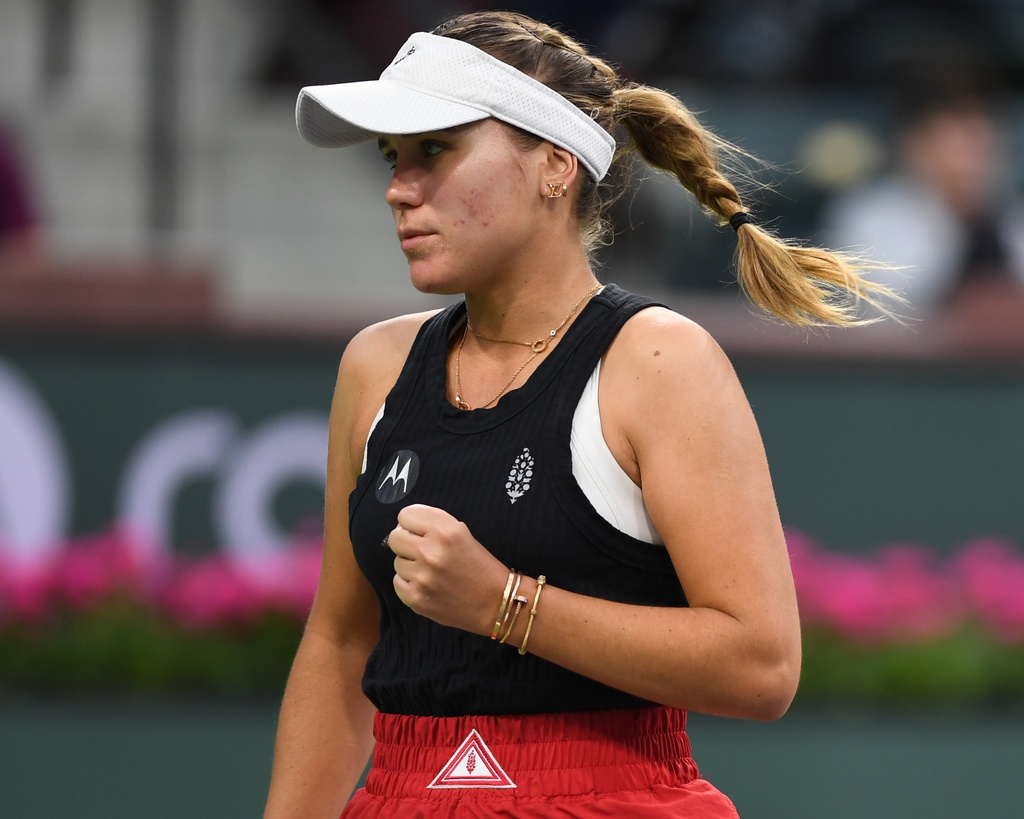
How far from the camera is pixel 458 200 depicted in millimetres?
2312

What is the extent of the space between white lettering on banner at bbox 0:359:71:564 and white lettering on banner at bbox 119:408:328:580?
0.68 ft

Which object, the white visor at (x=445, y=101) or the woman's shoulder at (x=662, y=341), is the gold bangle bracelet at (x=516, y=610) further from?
the white visor at (x=445, y=101)

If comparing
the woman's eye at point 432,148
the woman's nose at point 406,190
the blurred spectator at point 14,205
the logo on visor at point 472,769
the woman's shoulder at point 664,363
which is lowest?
the logo on visor at point 472,769

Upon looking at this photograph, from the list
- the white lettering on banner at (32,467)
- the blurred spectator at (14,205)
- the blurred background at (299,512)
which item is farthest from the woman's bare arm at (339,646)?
the blurred spectator at (14,205)

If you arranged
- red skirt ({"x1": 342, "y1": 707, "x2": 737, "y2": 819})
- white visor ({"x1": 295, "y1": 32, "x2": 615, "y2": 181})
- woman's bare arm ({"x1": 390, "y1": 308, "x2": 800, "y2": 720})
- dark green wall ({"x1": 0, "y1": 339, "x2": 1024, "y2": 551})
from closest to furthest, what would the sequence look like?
woman's bare arm ({"x1": 390, "y1": 308, "x2": 800, "y2": 720}), red skirt ({"x1": 342, "y1": 707, "x2": 737, "y2": 819}), white visor ({"x1": 295, "y1": 32, "x2": 615, "y2": 181}), dark green wall ({"x1": 0, "y1": 339, "x2": 1024, "y2": 551})

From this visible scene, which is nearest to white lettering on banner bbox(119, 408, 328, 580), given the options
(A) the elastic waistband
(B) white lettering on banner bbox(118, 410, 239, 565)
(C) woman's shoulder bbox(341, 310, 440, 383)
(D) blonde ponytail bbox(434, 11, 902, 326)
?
(B) white lettering on banner bbox(118, 410, 239, 565)

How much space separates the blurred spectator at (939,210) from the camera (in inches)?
251

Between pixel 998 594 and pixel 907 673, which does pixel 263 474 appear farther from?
pixel 998 594

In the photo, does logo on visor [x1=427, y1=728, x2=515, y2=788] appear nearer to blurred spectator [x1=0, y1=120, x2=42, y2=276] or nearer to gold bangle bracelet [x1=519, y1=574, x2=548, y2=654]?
gold bangle bracelet [x1=519, y1=574, x2=548, y2=654]

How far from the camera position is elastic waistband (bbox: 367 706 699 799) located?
2.21 meters

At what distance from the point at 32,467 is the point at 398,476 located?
3107mm

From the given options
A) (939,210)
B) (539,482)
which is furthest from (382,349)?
(939,210)

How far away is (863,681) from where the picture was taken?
4.98m

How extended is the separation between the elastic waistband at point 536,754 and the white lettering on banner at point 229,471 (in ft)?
9.58
